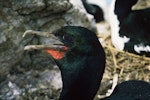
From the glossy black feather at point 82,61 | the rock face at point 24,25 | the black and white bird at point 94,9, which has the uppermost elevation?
the glossy black feather at point 82,61

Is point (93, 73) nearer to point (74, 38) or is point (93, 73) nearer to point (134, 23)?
point (74, 38)

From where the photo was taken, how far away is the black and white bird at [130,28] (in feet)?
17.2

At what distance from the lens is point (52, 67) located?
488 cm

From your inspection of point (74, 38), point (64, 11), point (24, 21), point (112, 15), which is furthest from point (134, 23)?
point (74, 38)

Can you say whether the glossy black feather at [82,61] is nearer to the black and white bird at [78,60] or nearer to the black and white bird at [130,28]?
the black and white bird at [78,60]

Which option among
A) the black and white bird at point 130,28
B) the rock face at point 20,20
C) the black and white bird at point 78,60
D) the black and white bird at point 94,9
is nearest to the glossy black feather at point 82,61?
the black and white bird at point 78,60

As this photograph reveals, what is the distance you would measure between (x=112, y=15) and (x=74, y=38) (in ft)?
7.31

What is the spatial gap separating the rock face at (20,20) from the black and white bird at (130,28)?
69 centimetres

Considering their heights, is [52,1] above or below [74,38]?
below

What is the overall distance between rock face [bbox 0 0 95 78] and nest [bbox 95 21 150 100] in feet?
1.92

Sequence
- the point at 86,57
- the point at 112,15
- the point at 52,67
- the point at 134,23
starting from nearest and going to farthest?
the point at 86,57 → the point at 52,67 → the point at 134,23 → the point at 112,15

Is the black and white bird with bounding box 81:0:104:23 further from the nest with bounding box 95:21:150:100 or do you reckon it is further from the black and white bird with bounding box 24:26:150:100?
the black and white bird with bounding box 24:26:150:100

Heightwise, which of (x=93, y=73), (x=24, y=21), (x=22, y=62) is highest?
(x=93, y=73)

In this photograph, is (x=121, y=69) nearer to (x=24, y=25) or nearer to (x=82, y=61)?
Result: (x=24, y=25)
